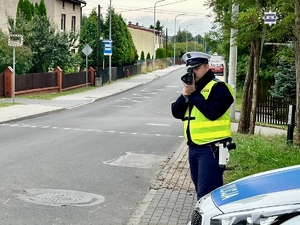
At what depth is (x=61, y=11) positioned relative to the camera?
52469 millimetres

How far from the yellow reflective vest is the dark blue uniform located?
0.05 m

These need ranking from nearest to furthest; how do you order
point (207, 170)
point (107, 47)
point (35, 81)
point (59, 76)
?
point (207, 170) → point (35, 81) → point (59, 76) → point (107, 47)

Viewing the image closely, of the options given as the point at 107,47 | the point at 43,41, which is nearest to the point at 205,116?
the point at 43,41

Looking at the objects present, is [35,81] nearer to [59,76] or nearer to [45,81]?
[45,81]

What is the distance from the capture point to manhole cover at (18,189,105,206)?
26.3 ft

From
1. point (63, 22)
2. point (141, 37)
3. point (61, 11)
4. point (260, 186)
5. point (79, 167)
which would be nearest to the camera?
point (260, 186)

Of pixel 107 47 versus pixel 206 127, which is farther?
pixel 107 47

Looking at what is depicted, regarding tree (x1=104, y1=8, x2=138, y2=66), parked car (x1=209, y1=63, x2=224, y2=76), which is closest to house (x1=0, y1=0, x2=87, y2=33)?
tree (x1=104, y1=8, x2=138, y2=66)

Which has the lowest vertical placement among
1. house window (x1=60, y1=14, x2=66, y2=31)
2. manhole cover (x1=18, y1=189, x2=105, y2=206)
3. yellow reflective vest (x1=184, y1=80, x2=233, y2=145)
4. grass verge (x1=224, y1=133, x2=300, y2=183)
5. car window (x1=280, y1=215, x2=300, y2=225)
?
manhole cover (x1=18, y1=189, x2=105, y2=206)

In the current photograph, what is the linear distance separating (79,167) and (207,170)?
523 centimetres

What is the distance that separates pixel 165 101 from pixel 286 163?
25118 millimetres

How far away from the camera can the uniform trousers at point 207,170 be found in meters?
5.92

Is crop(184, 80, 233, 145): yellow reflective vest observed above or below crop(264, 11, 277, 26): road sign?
below

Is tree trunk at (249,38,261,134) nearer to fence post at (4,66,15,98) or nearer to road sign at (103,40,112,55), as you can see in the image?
fence post at (4,66,15,98)
